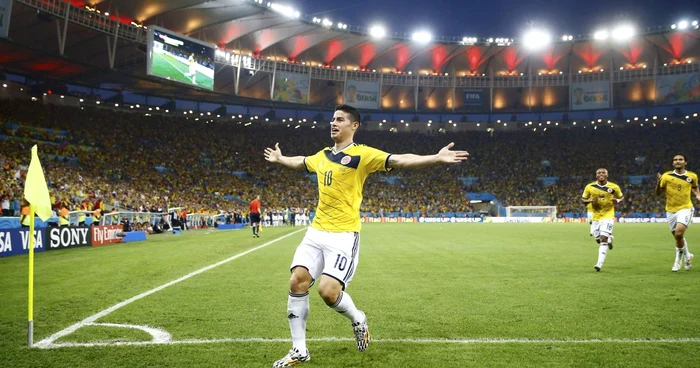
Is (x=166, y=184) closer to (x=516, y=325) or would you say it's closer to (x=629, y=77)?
(x=516, y=325)

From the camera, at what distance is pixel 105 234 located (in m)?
20.0

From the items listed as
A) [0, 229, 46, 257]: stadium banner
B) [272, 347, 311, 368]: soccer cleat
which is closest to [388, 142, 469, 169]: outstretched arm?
[272, 347, 311, 368]: soccer cleat

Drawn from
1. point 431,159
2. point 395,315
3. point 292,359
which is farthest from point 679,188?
point 292,359

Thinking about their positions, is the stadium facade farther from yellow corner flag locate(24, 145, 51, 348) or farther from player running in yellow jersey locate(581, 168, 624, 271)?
yellow corner flag locate(24, 145, 51, 348)

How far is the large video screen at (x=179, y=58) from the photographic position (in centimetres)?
3475

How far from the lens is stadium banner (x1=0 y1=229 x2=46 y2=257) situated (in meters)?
14.4

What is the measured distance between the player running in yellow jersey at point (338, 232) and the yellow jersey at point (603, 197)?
801 cm

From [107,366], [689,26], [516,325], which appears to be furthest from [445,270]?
[689,26]

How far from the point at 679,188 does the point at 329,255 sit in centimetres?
908

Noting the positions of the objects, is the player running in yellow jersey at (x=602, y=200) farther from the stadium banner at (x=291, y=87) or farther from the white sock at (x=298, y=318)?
the stadium banner at (x=291, y=87)

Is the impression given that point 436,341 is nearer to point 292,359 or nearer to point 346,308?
point 346,308

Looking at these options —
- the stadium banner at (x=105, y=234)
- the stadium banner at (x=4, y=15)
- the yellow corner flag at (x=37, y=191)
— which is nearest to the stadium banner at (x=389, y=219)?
the stadium banner at (x=105, y=234)

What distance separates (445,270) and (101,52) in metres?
41.5

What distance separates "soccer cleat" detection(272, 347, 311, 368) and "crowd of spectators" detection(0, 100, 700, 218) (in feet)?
100
